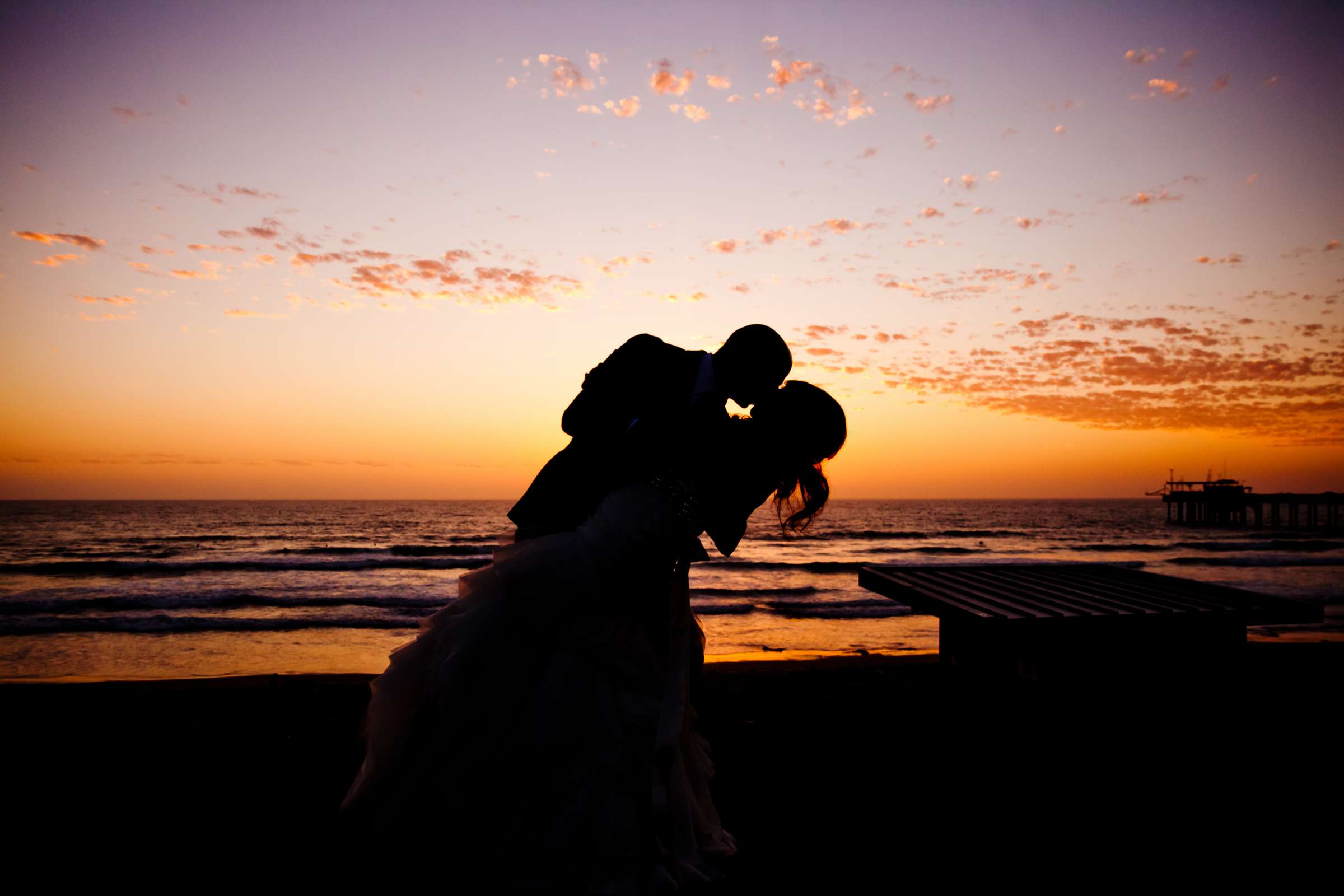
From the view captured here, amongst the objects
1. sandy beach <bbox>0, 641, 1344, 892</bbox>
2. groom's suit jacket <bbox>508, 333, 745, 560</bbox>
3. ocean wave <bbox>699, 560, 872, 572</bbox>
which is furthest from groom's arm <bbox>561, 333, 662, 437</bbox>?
ocean wave <bbox>699, 560, 872, 572</bbox>

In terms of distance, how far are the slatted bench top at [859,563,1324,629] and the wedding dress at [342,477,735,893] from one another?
82.9 inches

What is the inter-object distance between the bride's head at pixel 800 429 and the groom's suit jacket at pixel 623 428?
178 mm

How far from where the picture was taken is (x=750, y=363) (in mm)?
2432

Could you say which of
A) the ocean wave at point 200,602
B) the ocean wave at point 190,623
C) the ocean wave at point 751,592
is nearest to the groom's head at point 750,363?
the ocean wave at point 190,623

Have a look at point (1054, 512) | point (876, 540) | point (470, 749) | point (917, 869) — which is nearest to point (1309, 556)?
point (876, 540)

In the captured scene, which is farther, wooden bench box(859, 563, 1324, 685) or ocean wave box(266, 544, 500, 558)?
ocean wave box(266, 544, 500, 558)

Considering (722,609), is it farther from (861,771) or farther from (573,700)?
(573,700)

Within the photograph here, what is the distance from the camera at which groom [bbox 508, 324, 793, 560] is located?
7.72 ft

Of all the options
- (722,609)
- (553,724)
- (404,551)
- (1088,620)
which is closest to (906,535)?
(404,551)

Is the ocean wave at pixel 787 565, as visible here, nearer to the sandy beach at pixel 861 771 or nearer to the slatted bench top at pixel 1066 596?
the slatted bench top at pixel 1066 596

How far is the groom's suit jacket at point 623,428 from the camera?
231 centimetres

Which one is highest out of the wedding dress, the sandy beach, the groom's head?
the groom's head

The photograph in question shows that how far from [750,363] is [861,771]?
105 inches

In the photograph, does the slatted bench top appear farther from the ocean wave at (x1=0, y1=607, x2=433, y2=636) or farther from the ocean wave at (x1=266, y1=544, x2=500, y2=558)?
the ocean wave at (x1=266, y1=544, x2=500, y2=558)
